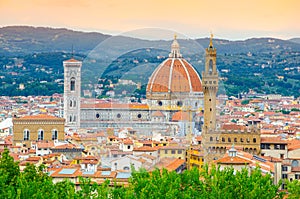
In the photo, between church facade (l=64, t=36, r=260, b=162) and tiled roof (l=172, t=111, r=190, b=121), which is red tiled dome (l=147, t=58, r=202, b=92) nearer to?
church facade (l=64, t=36, r=260, b=162)

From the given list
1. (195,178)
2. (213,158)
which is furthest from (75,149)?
(195,178)

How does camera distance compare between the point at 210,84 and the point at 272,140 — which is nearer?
the point at 272,140

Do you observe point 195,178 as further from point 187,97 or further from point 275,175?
point 187,97

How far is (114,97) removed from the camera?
4569 cm

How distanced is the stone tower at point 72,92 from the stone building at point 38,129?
390 inches

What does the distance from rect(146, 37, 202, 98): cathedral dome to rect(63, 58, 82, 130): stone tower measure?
4.95m

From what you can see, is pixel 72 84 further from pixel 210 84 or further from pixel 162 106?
pixel 210 84

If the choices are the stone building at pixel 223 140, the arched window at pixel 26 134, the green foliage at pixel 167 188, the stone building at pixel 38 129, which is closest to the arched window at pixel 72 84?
the stone building at pixel 38 129

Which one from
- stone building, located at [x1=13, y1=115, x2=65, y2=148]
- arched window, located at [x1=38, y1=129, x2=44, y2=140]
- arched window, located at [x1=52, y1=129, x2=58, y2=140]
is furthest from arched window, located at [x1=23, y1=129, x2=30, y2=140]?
arched window, located at [x1=52, y1=129, x2=58, y2=140]

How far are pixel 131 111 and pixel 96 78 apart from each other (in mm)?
5926

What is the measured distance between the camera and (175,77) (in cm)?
4784

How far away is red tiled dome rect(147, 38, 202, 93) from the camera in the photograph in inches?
1795

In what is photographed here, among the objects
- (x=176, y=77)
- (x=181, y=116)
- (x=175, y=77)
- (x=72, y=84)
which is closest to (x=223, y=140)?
Answer: (x=181, y=116)

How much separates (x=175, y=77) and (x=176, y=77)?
0.54ft
